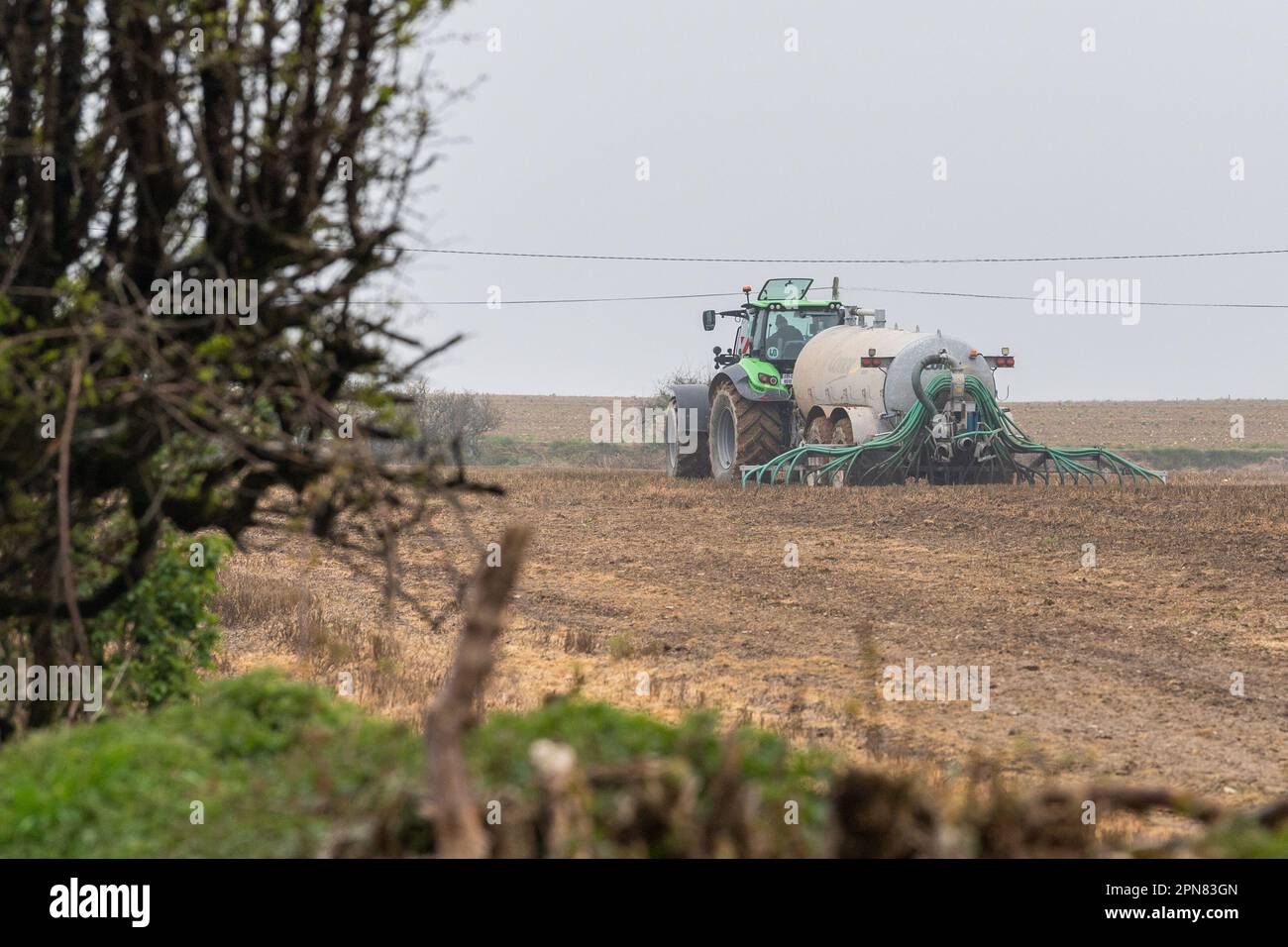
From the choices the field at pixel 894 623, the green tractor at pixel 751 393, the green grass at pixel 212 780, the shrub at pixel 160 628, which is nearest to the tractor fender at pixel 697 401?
the green tractor at pixel 751 393

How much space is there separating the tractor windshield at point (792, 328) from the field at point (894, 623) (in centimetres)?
591

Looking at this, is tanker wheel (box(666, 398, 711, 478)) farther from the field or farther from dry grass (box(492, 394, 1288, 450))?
dry grass (box(492, 394, 1288, 450))

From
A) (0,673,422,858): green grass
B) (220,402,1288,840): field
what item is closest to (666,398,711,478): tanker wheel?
(220,402,1288,840): field

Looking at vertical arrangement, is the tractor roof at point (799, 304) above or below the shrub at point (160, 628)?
above

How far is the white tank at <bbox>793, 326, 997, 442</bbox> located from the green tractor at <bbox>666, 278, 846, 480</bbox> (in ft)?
3.81

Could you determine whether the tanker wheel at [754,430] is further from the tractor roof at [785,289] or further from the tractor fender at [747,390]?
the tractor roof at [785,289]

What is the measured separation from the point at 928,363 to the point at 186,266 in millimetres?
20584

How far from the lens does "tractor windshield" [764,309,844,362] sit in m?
28.3

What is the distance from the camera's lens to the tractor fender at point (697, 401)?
29.4m

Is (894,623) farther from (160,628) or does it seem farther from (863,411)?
(863,411)

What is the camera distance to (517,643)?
12461 millimetres

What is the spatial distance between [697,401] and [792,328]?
254 cm
